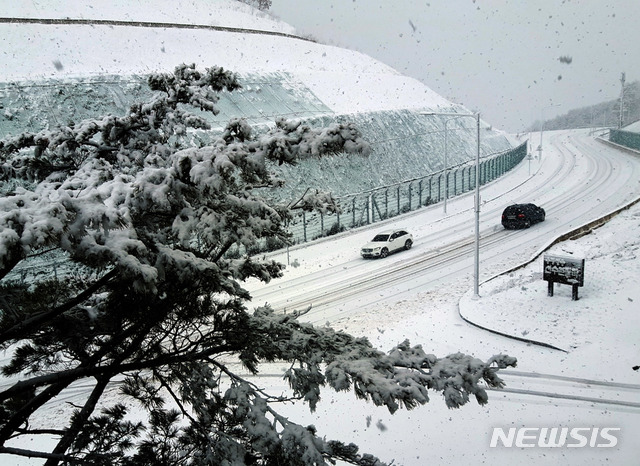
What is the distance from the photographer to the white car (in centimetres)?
2814

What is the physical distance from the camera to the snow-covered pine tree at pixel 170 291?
384 cm

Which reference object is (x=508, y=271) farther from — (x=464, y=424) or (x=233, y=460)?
(x=233, y=460)

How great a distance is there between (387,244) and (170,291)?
23836 millimetres

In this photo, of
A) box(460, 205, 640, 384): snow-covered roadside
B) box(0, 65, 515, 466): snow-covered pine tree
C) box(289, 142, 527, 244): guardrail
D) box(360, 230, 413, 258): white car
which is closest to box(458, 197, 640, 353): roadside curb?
box(460, 205, 640, 384): snow-covered roadside

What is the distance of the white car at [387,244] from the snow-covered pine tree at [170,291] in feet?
70.3

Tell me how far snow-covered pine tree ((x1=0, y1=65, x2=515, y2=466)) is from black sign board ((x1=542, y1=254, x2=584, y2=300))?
14316 millimetres

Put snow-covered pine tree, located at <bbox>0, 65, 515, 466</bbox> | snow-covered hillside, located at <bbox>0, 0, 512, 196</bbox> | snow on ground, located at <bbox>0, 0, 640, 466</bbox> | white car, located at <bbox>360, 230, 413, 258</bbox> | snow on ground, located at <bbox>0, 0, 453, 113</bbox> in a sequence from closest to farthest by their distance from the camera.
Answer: snow-covered pine tree, located at <bbox>0, 65, 515, 466</bbox>
snow on ground, located at <bbox>0, 0, 640, 466</bbox>
white car, located at <bbox>360, 230, 413, 258</bbox>
snow-covered hillside, located at <bbox>0, 0, 512, 196</bbox>
snow on ground, located at <bbox>0, 0, 453, 113</bbox>

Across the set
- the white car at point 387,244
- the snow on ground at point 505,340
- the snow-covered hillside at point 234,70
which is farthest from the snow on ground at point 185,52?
Result: the white car at point 387,244

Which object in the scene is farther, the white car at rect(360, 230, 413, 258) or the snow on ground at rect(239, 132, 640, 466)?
the white car at rect(360, 230, 413, 258)

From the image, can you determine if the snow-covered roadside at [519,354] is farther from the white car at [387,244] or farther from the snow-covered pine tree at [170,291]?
the snow-covered pine tree at [170,291]

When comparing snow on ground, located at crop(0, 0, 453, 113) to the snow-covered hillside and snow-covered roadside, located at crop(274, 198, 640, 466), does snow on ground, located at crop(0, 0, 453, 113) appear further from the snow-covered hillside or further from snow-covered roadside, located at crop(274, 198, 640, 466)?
snow-covered roadside, located at crop(274, 198, 640, 466)

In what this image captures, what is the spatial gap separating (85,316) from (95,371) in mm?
782

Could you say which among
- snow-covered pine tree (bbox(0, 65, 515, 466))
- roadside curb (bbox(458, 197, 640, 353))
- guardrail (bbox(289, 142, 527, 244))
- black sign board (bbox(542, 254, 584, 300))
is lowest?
guardrail (bbox(289, 142, 527, 244))

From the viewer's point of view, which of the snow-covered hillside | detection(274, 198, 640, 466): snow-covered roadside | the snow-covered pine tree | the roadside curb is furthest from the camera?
the snow-covered hillside
